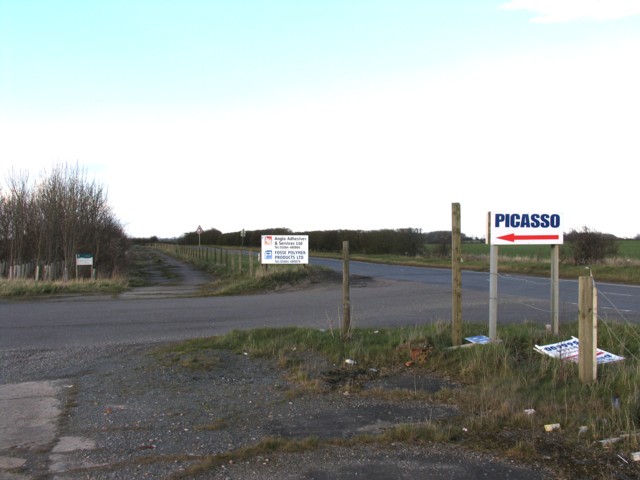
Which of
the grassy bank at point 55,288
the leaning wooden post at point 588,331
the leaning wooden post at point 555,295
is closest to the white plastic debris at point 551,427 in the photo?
the leaning wooden post at point 588,331

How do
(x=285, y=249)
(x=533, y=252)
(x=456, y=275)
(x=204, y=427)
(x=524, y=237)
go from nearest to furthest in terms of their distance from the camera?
1. (x=204, y=427)
2. (x=456, y=275)
3. (x=524, y=237)
4. (x=285, y=249)
5. (x=533, y=252)

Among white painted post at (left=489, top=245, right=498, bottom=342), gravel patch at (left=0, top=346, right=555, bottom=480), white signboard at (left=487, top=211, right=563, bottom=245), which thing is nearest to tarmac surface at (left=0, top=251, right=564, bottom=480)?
gravel patch at (left=0, top=346, right=555, bottom=480)

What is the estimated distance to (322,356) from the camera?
7.70 meters

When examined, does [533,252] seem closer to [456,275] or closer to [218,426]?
[456,275]

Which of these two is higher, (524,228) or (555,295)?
(524,228)

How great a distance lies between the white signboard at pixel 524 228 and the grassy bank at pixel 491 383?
1353 mm

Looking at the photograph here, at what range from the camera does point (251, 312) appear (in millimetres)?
13781

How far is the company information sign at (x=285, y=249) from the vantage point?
75.6 feet

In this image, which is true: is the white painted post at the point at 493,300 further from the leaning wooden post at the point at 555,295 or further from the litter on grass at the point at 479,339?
the leaning wooden post at the point at 555,295

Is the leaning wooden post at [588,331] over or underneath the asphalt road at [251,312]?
over

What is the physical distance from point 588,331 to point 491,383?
44.9 inches

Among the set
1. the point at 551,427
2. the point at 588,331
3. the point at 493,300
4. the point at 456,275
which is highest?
the point at 456,275

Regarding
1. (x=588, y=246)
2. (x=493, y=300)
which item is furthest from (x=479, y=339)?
(x=588, y=246)

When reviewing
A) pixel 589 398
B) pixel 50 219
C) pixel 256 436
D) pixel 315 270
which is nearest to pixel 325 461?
pixel 256 436
